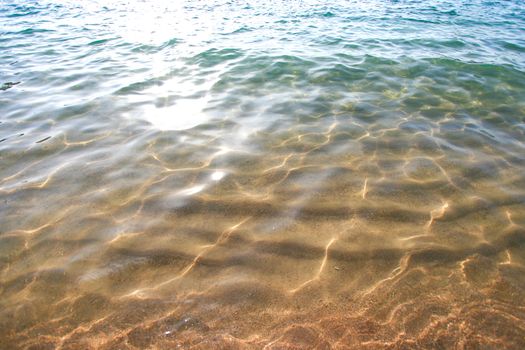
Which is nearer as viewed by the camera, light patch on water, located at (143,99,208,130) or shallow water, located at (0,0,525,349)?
shallow water, located at (0,0,525,349)

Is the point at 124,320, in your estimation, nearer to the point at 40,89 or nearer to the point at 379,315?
the point at 379,315

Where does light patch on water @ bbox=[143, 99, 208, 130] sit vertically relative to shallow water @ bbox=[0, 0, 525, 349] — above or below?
above

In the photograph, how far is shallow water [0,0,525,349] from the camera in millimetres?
2344

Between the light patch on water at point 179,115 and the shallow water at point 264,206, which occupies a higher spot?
the light patch on water at point 179,115

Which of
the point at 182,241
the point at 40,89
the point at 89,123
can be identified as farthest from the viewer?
the point at 40,89

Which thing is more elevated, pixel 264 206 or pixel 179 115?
pixel 179 115

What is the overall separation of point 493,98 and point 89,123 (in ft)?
22.3

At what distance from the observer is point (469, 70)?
23.8 feet

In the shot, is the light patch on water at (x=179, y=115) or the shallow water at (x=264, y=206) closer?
the shallow water at (x=264, y=206)

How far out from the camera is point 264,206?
334 cm

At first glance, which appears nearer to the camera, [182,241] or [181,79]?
[182,241]

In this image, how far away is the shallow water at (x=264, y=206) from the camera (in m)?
2.34

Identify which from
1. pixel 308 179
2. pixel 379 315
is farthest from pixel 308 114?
pixel 379 315

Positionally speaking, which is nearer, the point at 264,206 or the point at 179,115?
the point at 264,206
